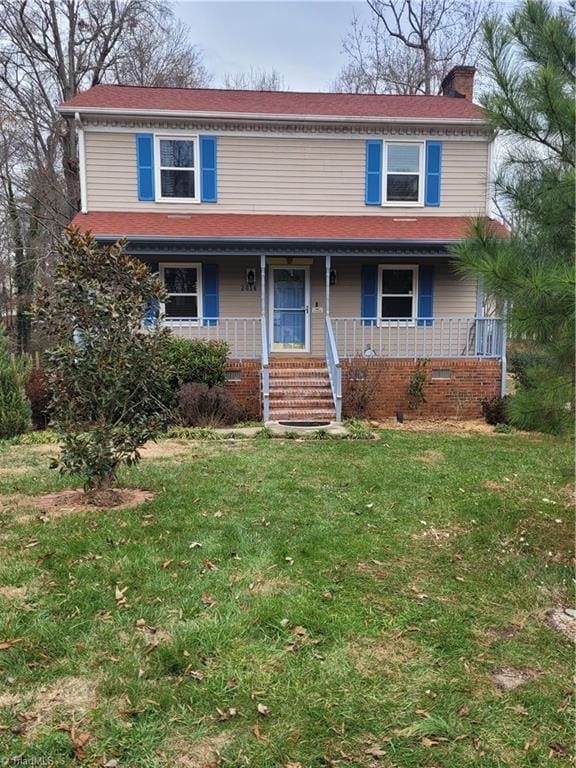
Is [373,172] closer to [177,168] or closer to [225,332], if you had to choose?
[177,168]

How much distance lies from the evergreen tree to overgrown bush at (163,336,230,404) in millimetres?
7077

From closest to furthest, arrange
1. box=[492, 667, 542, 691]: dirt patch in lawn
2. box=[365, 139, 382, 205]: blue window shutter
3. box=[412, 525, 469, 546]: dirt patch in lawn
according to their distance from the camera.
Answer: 1. box=[492, 667, 542, 691]: dirt patch in lawn
2. box=[412, 525, 469, 546]: dirt patch in lawn
3. box=[365, 139, 382, 205]: blue window shutter

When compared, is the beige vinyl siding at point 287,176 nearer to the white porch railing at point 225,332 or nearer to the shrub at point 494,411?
the white porch railing at point 225,332

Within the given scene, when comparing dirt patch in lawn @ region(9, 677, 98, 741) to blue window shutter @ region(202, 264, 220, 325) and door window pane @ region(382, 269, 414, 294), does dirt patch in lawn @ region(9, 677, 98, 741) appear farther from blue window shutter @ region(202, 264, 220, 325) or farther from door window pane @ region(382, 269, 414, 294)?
door window pane @ region(382, 269, 414, 294)

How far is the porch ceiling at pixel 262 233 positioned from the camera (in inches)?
442

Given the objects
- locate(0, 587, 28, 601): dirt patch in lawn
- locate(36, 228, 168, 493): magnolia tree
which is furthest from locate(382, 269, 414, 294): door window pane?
locate(0, 587, 28, 601): dirt patch in lawn

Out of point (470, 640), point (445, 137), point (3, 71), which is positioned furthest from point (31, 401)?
point (3, 71)

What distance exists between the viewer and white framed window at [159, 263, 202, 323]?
12602 millimetres

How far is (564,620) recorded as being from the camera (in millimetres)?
3400

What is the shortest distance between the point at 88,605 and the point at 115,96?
1275 centimetres

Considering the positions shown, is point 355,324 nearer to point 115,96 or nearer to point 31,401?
point 31,401

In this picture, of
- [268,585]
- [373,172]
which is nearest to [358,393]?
[373,172]

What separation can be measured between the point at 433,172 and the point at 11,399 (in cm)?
1022

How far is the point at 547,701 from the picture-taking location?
104 inches
